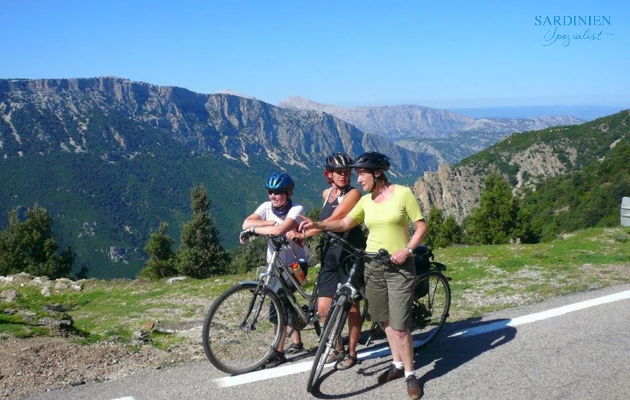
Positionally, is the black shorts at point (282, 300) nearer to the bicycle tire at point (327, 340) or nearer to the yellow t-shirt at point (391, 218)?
the bicycle tire at point (327, 340)

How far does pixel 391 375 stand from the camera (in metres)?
5.38

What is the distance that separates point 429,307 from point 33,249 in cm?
4212

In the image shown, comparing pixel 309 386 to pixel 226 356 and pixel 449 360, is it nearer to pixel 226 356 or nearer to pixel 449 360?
pixel 226 356

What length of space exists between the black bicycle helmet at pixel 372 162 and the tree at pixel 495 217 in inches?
1882

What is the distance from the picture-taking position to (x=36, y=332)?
23.0 feet

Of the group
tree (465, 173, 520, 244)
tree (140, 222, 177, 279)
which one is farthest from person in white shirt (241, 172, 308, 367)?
tree (465, 173, 520, 244)

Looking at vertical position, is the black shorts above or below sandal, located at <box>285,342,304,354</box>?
above

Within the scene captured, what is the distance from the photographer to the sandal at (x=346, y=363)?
18.8 feet

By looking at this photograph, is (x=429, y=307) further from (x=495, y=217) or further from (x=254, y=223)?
(x=495, y=217)

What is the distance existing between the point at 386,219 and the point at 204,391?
2.44 m

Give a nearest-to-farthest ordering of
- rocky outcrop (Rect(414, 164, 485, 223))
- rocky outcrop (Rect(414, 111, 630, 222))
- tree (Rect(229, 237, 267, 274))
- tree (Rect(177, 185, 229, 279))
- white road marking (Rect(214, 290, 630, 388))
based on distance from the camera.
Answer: white road marking (Rect(214, 290, 630, 388)), tree (Rect(177, 185, 229, 279)), tree (Rect(229, 237, 267, 274)), rocky outcrop (Rect(414, 111, 630, 222)), rocky outcrop (Rect(414, 164, 485, 223))

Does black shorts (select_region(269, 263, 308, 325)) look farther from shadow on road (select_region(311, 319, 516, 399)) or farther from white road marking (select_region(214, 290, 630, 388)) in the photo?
shadow on road (select_region(311, 319, 516, 399))

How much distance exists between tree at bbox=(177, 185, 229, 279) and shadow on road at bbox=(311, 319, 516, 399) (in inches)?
1557

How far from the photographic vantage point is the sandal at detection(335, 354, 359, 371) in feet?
18.8
